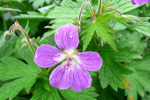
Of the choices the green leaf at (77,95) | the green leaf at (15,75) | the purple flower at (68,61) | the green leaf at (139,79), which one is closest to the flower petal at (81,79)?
the purple flower at (68,61)

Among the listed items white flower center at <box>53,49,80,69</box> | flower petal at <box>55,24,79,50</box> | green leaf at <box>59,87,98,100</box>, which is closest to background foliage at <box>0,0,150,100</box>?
green leaf at <box>59,87,98,100</box>

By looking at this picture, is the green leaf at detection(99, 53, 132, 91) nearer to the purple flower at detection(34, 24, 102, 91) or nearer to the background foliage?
the background foliage

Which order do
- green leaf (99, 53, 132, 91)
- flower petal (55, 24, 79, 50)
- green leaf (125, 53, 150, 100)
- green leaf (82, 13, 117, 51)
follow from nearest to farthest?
1. flower petal (55, 24, 79, 50)
2. green leaf (82, 13, 117, 51)
3. green leaf (99, 53, 132, 91)
4. green leaf (125, 53, 150, 100)

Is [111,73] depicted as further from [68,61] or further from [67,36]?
[67,36]

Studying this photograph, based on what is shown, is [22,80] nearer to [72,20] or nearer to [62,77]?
[62,77]

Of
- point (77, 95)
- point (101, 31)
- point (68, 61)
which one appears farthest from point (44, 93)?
point (101, 31)

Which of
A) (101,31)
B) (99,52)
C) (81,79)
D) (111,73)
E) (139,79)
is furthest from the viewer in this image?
(139,79)

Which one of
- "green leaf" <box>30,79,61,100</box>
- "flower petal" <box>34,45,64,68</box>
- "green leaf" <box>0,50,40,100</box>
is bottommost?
"green leaf" <box>30,79,61,100</box>
